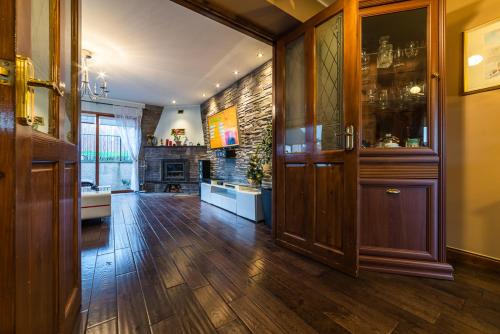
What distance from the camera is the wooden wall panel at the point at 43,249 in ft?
2.22

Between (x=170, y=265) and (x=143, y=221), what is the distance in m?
1.74

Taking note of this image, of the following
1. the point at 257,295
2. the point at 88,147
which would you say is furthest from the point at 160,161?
the point at 257,295

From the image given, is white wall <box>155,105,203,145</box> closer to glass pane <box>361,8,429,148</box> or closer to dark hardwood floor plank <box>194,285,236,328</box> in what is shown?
glass pane <box>361,8,429,148</box>

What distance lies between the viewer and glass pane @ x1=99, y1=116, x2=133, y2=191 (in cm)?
620

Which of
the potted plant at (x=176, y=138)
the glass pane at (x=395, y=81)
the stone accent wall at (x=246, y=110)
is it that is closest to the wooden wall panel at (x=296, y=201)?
the glass pane at (x=395, y=81)

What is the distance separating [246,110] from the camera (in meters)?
4.22

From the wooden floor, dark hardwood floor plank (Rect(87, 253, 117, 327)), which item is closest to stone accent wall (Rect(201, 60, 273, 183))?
the wooden floor

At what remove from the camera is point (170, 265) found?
6.00ft

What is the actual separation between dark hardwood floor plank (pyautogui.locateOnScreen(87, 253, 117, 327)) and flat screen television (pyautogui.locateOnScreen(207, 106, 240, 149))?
321cm

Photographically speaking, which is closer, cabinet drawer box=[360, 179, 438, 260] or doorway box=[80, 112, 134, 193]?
cabinet drawer box=[360, 179, 438, 260]

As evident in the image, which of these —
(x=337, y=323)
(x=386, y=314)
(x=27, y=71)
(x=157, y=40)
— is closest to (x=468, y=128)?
(x=386, y=314)

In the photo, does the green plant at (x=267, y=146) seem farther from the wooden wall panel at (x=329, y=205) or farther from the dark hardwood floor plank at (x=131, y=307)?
the dark hardwood floor plank at (x=131, y=307)

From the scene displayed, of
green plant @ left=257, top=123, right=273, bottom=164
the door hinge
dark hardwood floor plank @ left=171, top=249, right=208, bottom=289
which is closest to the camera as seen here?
the door hinge

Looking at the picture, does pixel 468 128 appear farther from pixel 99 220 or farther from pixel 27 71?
pixel 99 220
